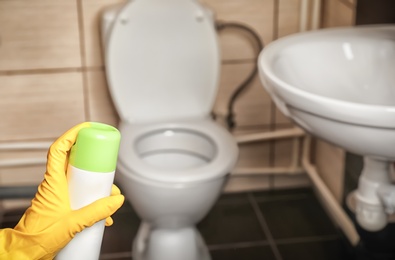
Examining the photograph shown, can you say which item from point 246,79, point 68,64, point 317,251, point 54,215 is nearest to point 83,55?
point 68,64

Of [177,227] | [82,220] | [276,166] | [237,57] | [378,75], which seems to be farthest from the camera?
[276,166]

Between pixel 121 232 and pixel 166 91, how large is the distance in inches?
20.8

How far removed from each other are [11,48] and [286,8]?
0.96m

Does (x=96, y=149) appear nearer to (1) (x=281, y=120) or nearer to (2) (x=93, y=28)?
(2) (x=93, y=28)

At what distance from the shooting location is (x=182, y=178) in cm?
186

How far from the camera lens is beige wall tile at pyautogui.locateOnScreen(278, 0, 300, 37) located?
235 centimetres

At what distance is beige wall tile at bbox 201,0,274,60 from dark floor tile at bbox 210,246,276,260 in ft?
2.23

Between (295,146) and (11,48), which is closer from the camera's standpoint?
(11,48)

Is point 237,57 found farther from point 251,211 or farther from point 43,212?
point 43,212

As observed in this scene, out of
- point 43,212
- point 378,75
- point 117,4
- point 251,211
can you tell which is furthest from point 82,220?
point 251,211

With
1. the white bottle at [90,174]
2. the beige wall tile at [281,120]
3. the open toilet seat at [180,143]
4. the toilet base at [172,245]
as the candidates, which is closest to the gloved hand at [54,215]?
the white bottle at [90,174]

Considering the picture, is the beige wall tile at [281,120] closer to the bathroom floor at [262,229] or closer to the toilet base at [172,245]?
the bathroom floor at [262,229]

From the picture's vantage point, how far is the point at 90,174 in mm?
966

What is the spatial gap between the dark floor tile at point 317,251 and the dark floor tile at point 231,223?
114 mm
